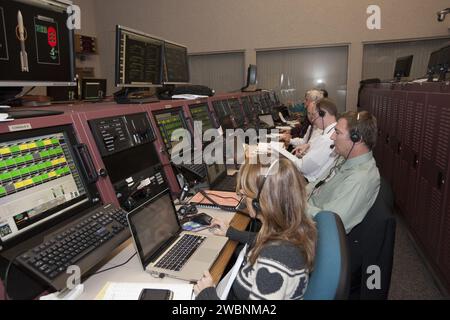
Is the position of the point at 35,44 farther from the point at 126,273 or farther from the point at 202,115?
the point at 202,115

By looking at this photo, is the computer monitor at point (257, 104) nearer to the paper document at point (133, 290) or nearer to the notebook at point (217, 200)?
the notebook at point (217, 200)

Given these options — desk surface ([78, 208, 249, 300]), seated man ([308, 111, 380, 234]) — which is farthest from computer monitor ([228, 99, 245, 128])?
desk surface ([78, 208, 249, 300])

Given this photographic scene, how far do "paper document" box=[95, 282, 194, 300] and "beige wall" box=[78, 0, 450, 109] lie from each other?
567cm

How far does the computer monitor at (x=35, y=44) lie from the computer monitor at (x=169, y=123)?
49 centimetres

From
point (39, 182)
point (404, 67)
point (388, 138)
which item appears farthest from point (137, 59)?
point (404, 67)

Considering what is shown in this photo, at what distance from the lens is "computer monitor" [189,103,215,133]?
230 centimetres

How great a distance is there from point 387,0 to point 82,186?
19.5 ft

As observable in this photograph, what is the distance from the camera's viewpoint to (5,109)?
1166 millimetres

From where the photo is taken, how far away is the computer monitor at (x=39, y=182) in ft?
3.13

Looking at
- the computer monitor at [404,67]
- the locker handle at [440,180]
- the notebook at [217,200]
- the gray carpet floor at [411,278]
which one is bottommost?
the gray carpet floor at [411,278]

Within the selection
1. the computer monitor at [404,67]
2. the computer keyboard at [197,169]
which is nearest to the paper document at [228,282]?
the computer keyboard at [197,169]

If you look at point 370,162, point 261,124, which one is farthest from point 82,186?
point 261,124

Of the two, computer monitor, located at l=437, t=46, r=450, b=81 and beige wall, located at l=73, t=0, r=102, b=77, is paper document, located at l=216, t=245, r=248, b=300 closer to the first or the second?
computer monitor, located at l=437, t=46, r=450, b=81
